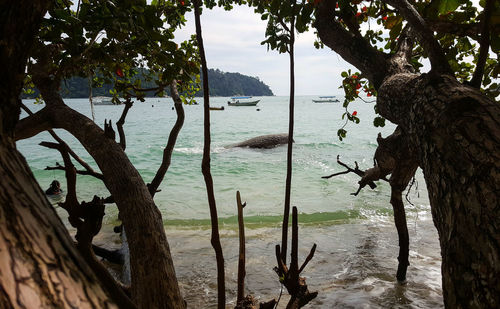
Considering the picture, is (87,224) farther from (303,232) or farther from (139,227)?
(303,232)

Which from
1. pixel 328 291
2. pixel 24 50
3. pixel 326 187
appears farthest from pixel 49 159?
pixel 24 50

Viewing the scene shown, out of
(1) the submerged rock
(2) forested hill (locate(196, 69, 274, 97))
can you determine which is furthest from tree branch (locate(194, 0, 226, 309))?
(2) forested hill (locate(196, 69, 274, 97))

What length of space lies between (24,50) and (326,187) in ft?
35.6

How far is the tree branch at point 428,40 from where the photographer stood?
1989mm

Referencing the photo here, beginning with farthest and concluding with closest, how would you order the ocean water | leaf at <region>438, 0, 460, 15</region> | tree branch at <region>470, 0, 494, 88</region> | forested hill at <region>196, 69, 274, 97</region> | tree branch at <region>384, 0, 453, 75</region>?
1. forested hill at <region>196, 69, 274, 97</region>
2. the ocean water
3. tree branch at <region>384, 0, 453, 75</region>
4. leaf at <region>438, 0, 460, 15</region>
5. tree branch at <region>470, 0, 494, 88</region>

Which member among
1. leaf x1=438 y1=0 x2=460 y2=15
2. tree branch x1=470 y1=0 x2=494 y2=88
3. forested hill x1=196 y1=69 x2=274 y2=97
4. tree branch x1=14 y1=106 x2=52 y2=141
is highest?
forested hill x1=196 y1=69 x2=274 y2=97

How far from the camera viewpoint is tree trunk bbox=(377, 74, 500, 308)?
39.2 inches

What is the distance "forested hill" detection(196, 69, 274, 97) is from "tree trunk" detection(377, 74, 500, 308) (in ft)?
383

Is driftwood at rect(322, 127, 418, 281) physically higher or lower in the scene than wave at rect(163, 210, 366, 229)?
higher

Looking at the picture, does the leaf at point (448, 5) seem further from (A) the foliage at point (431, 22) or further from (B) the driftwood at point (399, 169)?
(B) the driftwood at point (399, 169)

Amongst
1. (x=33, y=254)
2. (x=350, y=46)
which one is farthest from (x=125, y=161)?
(x=350, y=46)

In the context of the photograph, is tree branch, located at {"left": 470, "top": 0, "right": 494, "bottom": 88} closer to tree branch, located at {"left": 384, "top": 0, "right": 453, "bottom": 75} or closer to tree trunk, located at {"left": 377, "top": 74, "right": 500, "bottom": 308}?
tree trunk, located at {"left": 377, "top": 74, "right": 500, "bottom": 308}

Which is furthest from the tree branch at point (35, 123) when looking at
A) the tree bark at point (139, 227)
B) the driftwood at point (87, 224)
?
the driftwood at point (87, 224)

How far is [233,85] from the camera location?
14262 cm
